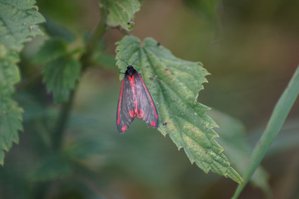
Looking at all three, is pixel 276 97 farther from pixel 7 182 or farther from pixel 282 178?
pixel 7 182

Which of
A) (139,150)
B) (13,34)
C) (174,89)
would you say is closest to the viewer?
(13,34)

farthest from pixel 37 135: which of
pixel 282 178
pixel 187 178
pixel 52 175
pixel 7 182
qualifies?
pixel 282 178

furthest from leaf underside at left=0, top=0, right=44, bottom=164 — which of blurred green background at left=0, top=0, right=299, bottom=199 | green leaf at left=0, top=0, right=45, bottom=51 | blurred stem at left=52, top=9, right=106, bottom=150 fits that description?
blurred green background at left=0, top=0, right=299, bottom=199

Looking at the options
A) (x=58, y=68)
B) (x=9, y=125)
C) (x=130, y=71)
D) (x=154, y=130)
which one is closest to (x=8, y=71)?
(x=9, y=125)

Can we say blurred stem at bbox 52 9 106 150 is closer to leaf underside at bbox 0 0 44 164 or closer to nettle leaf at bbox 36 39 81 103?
nettle leaf at bbox 36 39 81 103

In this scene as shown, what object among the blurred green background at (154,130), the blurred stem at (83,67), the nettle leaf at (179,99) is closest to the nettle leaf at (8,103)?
the nettle leaf at (179,99)

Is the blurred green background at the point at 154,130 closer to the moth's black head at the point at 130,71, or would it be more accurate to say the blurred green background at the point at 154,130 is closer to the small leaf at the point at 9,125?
the moth's black head at the point at 130,71
